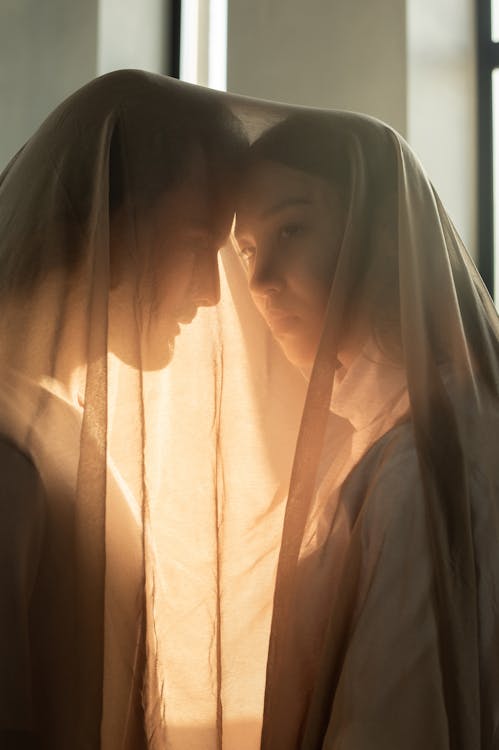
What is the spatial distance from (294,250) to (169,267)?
14cm

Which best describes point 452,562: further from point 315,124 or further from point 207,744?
point 315,124

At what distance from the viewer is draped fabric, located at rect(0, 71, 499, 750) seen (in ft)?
3.59

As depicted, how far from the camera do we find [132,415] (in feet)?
4.01

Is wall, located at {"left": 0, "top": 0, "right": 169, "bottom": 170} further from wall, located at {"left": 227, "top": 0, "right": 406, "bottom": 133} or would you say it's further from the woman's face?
the woman's face

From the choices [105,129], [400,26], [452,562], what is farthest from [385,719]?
[400,26]

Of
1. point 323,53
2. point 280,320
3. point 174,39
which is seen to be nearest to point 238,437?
point 280,320

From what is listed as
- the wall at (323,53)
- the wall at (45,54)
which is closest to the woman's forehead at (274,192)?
the wall at (323,53)

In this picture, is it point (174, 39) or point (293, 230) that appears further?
point (174, 39)

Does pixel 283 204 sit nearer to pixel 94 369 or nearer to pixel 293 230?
pixel 293 230

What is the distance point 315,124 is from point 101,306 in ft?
1.17

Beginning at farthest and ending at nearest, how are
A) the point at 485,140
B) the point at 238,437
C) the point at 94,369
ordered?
1. the point at 485,140
2. the point at 238,437
3. the point at 94,369

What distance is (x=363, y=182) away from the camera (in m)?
1.31

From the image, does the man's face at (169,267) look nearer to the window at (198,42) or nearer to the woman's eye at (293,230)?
the woman's eye at (293,230)

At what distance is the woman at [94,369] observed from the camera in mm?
1111
